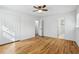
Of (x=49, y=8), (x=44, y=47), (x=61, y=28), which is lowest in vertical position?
(x=44, y=47)

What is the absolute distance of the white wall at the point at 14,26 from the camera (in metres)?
1.53

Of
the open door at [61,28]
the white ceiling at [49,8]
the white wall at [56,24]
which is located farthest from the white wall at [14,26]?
the open door at [61,28]

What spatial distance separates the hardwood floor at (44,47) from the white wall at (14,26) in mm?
101

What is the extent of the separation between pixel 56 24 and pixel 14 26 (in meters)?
0.64

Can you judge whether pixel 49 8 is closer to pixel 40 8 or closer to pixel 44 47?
pixel 40 8

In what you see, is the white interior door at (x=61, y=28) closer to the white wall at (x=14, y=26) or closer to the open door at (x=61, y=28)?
the open door at (x=61, y=28)

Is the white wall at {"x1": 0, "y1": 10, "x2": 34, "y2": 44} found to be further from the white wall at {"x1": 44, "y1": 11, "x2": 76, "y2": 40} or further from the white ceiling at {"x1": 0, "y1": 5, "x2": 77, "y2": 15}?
the white wall at {"x1": 44, "y1": 11, "x2": 76, "y2": 40}

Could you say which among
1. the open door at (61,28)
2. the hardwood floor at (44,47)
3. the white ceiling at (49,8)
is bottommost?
the hardwood floor at (44,47)

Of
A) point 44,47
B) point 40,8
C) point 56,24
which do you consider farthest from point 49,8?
point 44,47

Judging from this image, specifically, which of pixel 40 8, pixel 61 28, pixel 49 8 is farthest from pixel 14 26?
pixel 61 28

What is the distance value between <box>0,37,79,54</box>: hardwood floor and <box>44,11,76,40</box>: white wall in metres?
0.09

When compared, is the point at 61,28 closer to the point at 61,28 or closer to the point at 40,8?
the point at 61,28

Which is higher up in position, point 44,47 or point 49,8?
point 49,8

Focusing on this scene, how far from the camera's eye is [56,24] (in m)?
1.60
